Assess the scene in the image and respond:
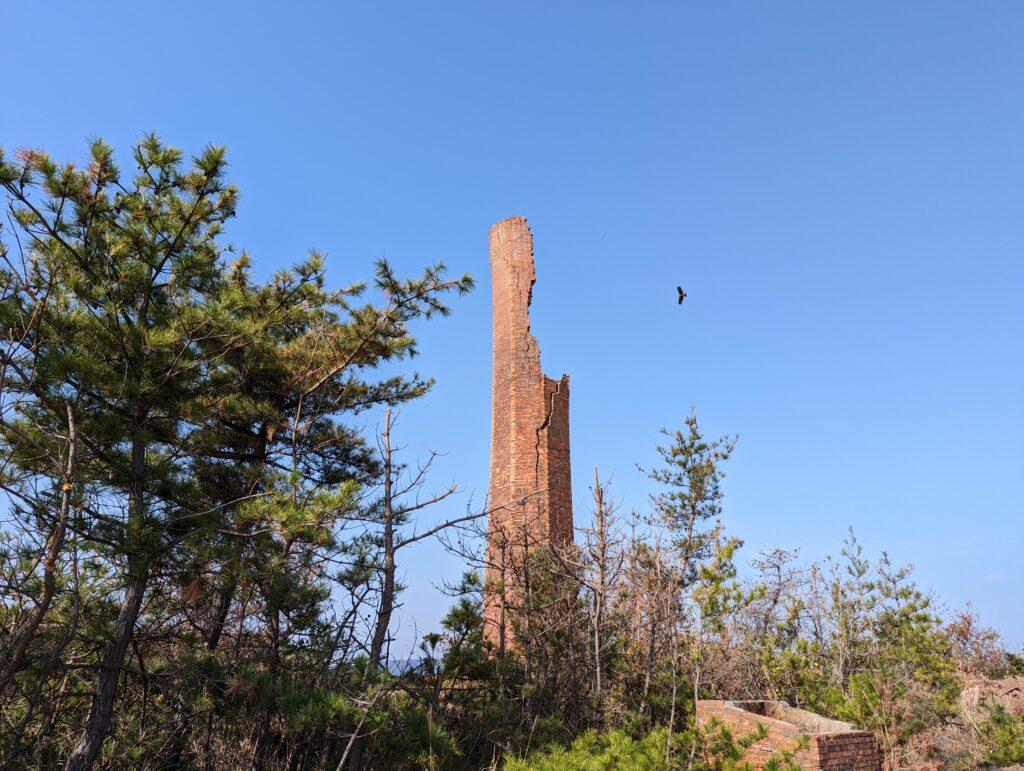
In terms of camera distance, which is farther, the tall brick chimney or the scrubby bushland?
the tall brick chimney

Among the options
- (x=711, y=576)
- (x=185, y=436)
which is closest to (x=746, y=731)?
(x=711, y=576)

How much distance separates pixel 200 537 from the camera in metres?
7.32

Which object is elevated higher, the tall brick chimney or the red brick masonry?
the tall brick chimney

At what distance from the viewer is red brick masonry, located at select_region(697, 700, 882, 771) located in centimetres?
734

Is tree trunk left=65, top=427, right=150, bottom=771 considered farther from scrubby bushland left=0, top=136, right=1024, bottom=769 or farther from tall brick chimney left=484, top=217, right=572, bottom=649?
tall brick chimney left=484, top=217, right=572, bottom=649

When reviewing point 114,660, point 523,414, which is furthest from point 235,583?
point 523,414

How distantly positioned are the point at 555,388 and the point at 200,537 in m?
10.5

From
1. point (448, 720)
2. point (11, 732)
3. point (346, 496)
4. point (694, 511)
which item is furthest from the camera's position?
point (694, 511)

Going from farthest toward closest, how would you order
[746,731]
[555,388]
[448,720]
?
[555,388]
[448,720]
[746,731]

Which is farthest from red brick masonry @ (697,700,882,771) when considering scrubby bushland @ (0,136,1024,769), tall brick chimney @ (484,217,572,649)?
tall brick chimney @ (484,217,572,649)

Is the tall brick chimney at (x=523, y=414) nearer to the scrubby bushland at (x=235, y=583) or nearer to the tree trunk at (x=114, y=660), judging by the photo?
the scrubby bushland at (x=235, y=583)

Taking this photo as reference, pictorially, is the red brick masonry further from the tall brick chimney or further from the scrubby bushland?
the tall brick chimney

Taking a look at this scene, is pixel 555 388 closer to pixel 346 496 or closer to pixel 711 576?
pixel 711 576

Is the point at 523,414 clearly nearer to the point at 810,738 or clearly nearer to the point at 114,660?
the point at 810,738
